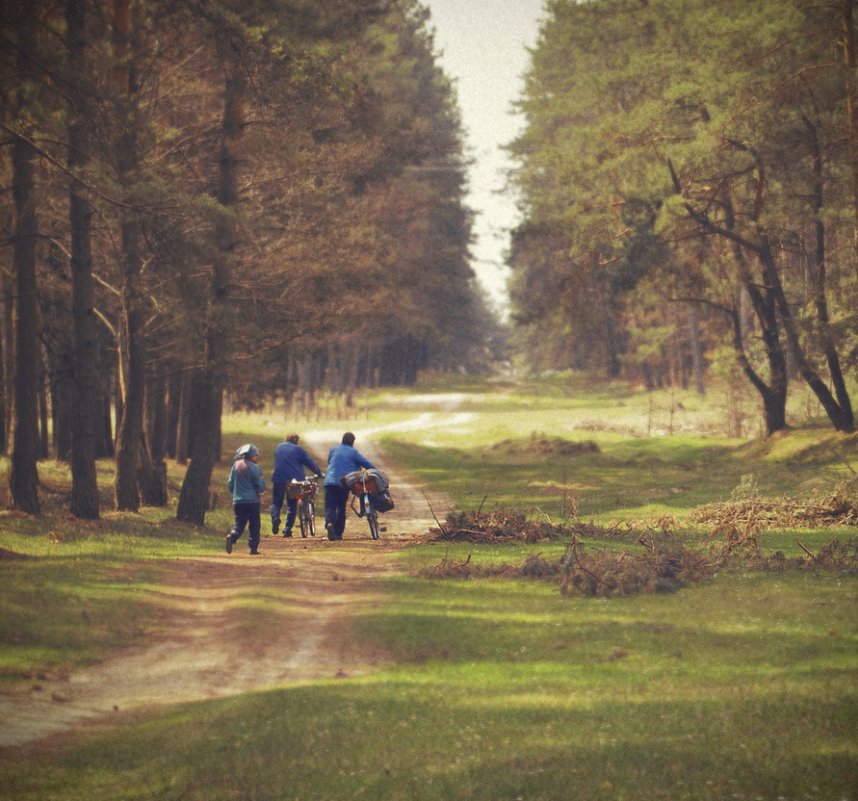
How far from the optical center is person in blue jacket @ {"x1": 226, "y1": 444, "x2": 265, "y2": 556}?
815 inches

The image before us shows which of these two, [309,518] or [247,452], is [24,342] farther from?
[309,518]

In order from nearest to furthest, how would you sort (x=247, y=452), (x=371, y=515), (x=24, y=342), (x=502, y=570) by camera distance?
(x=502, y=570), (x=247, y=452), (x=371, y=515), (x=24, y=342)

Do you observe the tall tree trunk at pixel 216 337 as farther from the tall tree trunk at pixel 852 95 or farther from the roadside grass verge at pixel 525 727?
the tall tree trunk at pixel 852 95

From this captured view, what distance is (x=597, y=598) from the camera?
16.7 meters

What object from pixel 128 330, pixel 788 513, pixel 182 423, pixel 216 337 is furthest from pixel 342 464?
pixel 182 423

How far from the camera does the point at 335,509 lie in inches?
909

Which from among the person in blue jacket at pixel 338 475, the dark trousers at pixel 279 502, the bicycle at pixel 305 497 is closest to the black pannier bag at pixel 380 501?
the person in blue jacket at pixel 338 475

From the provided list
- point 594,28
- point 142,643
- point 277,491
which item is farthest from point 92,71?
point 594,28

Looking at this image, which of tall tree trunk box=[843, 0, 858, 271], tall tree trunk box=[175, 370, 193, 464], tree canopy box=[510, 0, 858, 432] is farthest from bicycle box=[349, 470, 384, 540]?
tree canopy box=[510, 0, 858, 432]

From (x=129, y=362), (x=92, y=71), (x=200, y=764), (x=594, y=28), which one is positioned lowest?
(x=200, y=764)

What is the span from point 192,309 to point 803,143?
21.3m

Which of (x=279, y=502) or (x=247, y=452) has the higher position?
(x=247, y=452)

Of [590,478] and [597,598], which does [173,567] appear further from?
[590,478]

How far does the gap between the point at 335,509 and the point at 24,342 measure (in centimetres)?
689
